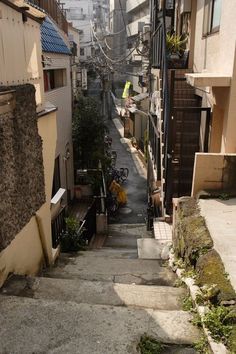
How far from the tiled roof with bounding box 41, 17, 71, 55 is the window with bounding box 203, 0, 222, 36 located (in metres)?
5.57

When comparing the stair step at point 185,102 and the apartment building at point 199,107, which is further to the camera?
the stair step at point 185,102

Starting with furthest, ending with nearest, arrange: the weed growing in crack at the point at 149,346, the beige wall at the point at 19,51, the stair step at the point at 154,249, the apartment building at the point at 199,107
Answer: the stair step at the point at 154,249
the apartment building at the point at 199,107
the beige wall at the point at 19,51
the weed growing in crack at the point at 149,346

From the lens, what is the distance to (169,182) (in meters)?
8.77

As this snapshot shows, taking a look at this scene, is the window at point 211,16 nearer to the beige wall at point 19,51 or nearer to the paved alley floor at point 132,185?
the beige wall at point 19,51

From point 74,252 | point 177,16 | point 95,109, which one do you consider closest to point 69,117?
point 95,109

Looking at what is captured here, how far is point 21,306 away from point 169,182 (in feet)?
17.5

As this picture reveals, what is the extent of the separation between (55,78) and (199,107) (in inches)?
289

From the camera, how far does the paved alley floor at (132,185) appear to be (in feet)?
52.6

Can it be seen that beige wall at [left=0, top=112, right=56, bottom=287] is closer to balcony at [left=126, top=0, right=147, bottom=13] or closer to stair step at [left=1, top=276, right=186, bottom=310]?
stair step at [left=1, top=276, right=186, bottom=310]

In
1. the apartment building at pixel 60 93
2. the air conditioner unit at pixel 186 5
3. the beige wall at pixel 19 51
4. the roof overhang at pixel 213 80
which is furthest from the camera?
the apartment building at pixel 60 93

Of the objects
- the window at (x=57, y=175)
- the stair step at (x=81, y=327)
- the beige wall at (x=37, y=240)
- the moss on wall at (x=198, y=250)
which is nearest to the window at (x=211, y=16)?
the moss on wall at (x=198, y=250)

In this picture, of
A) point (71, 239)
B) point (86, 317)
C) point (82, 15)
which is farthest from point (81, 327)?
point (82, 15)

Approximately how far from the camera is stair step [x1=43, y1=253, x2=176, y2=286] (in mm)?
6523

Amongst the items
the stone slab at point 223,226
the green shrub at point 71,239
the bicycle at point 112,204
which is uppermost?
the stone slab at point 223,226
